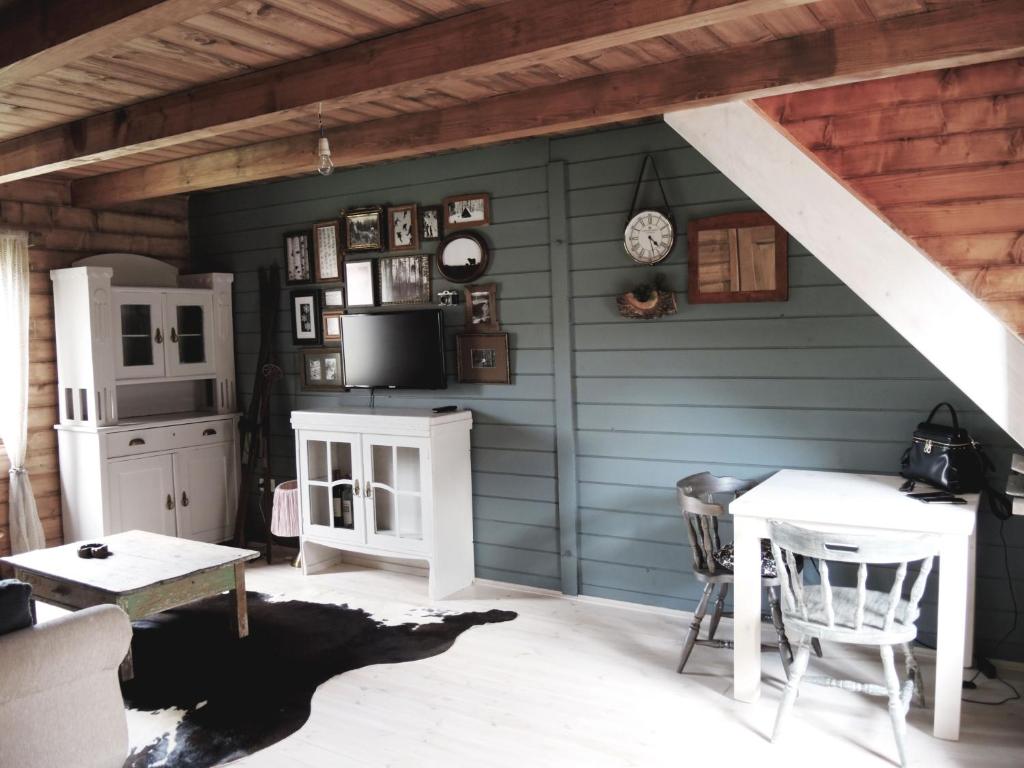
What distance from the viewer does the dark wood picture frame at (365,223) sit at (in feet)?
16.5

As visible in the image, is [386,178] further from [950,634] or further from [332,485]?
[950,634]

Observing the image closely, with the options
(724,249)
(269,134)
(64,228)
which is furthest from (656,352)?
(64,228)

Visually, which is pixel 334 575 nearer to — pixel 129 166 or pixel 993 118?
pixel 129 166

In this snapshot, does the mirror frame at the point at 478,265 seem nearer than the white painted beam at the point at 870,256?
No

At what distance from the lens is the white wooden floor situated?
2891 mm

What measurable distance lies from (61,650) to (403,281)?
114 inches

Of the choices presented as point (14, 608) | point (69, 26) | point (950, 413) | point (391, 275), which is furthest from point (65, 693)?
point (950, 413)

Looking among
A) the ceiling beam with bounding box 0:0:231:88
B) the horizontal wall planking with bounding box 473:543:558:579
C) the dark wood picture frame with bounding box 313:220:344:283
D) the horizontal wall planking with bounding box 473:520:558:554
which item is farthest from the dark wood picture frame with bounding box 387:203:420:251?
the ceiling beam with bounding box 0:0:231:88

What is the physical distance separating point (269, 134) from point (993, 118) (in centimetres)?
321

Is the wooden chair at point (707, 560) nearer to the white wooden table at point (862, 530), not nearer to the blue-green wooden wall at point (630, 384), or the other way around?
the white wooden table at point (862, 530)

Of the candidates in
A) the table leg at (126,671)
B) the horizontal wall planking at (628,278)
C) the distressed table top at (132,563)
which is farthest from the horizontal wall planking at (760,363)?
the table leg at (126,671)

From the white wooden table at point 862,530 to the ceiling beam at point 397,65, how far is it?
67.1 inches

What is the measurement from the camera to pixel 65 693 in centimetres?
258

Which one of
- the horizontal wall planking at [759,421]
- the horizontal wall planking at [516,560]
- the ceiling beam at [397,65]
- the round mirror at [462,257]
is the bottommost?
the horizontal wall planking at [516,560]
